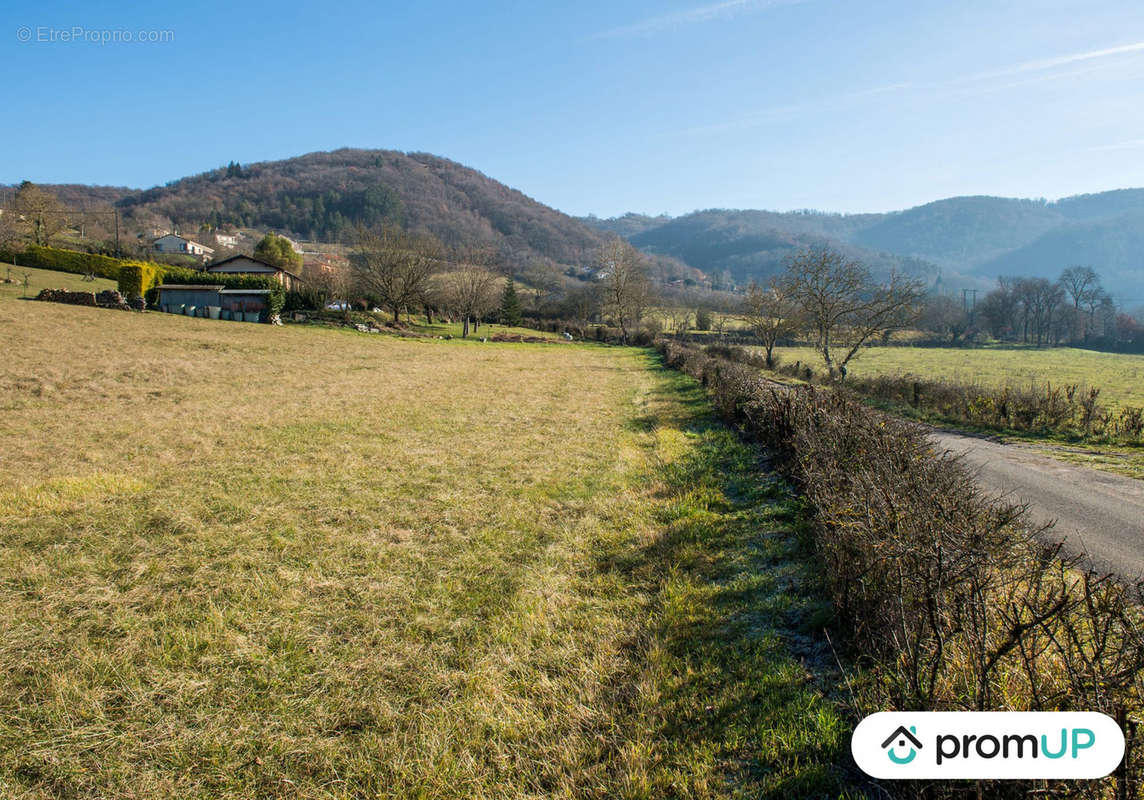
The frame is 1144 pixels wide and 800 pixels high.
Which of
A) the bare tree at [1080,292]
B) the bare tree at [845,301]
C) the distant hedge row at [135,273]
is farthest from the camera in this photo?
the bare tree at [1080,292]

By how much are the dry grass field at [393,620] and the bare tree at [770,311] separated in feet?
84.1

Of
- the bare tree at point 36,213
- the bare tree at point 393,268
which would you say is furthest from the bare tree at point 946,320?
the bare tree at point 36,213

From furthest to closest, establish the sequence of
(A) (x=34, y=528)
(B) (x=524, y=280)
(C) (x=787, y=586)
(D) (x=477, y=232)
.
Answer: (D) (x=477, y=232)
(B) (x=524, y=280)
(A) (x=34, y=528)
(C) (x=787, y=586)

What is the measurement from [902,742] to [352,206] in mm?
142493

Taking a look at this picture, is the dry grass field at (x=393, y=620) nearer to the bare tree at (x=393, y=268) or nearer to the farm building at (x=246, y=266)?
the bare tree at (x=393, y=268)

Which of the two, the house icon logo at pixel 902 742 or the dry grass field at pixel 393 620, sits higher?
the house icon logo at pixel 902 742

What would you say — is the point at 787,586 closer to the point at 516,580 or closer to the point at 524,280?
the point at 516,580

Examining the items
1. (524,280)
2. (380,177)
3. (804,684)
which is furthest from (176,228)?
(804,684)

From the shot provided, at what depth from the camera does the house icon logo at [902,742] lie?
6.98 feet

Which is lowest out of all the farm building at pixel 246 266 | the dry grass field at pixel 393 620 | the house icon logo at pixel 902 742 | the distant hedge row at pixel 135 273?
the dry grass field at pixel 393 620

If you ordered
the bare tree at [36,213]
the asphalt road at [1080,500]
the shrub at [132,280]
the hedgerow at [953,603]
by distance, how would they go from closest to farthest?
the hedgerow at [953,603]
the asphalt road at [1080,500]
the shrub at [132,280]
the bare tree at [36,213]

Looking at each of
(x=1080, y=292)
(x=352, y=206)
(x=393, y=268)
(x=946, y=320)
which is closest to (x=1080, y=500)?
(x=393, y=268)

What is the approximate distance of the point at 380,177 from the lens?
147 metres

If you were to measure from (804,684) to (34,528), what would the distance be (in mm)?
7919
